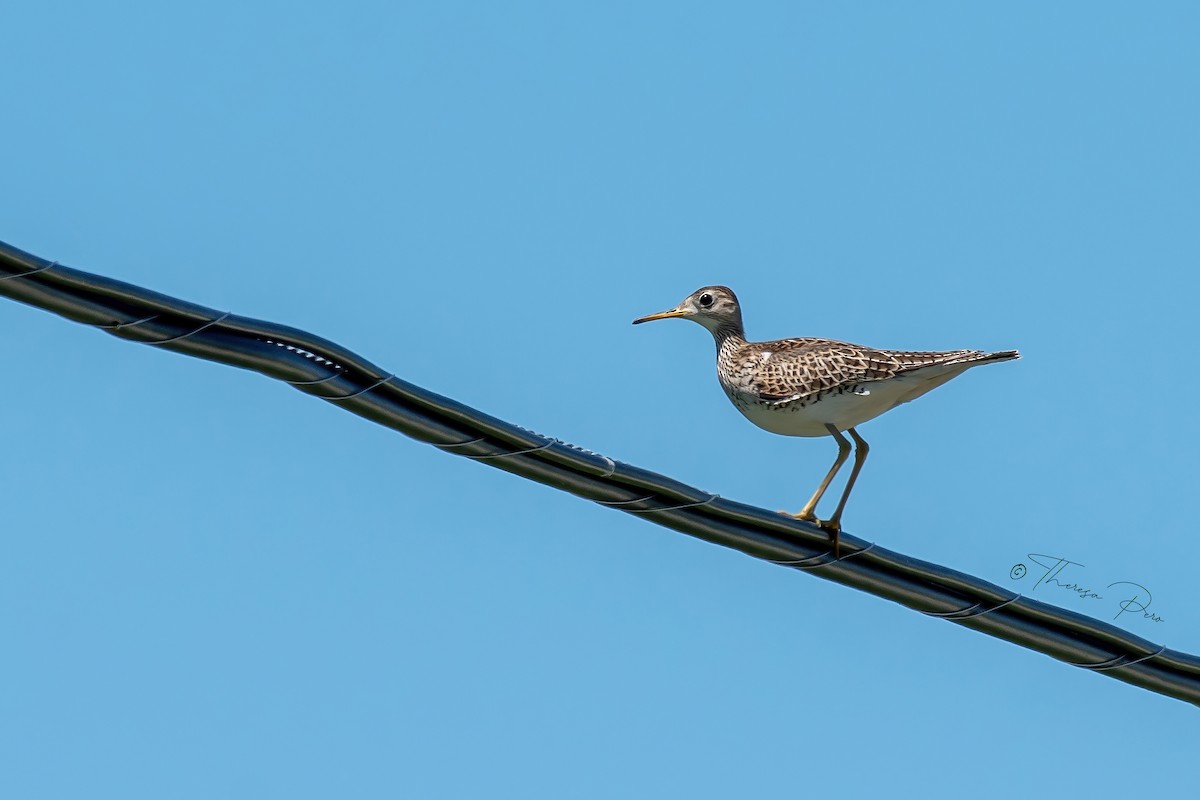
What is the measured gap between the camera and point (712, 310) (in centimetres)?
1509

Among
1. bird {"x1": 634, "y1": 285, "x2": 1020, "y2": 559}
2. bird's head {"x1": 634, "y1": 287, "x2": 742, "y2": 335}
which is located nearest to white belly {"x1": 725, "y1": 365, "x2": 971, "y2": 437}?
bird {"x1": 634, "y1": 285, "x2": 1020, "y2": 559}

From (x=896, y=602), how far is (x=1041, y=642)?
731mm

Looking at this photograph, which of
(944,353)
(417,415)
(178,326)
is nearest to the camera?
(178,326)

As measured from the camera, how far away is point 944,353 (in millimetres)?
12031

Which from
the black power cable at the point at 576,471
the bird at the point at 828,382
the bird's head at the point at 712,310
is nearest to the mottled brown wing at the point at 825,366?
the bird at the point at 828,382

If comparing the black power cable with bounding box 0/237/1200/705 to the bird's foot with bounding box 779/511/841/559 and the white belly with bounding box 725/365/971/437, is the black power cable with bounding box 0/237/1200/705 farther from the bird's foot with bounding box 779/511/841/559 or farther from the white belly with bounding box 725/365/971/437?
the white belly with bounding box 725/365/971/437

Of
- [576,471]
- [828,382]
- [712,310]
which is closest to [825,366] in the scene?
[828,382]

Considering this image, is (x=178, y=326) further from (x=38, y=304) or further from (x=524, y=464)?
(x=524, y=464)

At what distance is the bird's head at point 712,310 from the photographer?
15.0 meters

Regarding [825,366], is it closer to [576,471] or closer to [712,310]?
[712,310]

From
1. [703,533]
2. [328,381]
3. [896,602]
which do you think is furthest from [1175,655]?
[328,381]

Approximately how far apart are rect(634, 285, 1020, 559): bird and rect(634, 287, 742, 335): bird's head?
40.5 inches

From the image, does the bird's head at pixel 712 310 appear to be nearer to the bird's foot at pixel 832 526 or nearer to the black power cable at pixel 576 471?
the bird's foot at pixel 832 526

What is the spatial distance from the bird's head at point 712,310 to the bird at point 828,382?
3.38 feet
